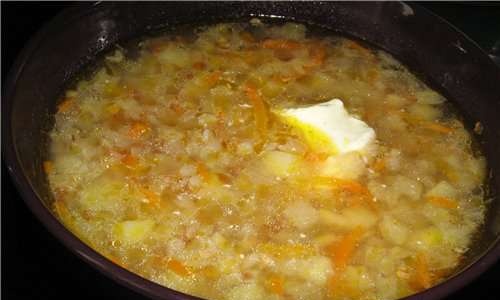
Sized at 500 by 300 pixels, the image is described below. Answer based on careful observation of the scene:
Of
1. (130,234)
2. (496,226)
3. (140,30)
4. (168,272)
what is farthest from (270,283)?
(140,30)

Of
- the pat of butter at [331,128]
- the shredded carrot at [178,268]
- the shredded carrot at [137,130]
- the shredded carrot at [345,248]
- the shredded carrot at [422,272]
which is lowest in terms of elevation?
the shredded carrot at [422,272]

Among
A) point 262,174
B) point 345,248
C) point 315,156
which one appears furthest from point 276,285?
point 315,156

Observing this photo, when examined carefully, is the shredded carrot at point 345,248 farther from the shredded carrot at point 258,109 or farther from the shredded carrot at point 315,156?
the shredded carrot at point 258,109

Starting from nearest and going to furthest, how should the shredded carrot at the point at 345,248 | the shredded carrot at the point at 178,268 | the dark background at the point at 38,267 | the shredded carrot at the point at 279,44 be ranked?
1. the dark background at the point at 38,267
2. the shredded carrot at the point at 178,268
3. the shredded carrot at the point at 345,248
4. the shredded carrot at the point at 279,44

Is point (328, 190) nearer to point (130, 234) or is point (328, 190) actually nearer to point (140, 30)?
point (130, 234)

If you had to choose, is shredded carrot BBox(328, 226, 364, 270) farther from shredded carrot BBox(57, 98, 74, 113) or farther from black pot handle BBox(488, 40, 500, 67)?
black pot handle BBox(488, 40, 500, 67)

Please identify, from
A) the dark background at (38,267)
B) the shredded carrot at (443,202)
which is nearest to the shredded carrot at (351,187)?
the shredded carrot at (443,202)

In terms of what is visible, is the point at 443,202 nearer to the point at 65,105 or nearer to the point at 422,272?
the point at 422,272
